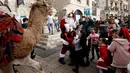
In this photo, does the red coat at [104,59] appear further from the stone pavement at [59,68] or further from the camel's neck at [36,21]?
the camel's neck at [36,21]

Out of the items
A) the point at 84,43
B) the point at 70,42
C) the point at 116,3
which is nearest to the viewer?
the point at 84,43

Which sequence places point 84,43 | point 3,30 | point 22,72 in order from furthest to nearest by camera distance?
point 84,43
point 22,72
point 3,30

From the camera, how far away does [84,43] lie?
5.87 m

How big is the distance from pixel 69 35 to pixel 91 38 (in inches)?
32.3

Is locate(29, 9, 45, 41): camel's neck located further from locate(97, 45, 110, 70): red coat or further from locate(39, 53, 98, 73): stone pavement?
locate(39, 53, 98, 73): stone pavement

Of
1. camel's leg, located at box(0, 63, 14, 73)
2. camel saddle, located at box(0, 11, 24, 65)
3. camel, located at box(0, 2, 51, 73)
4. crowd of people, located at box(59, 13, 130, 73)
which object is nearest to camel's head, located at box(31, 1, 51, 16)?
camel, located at box(0, 2, 51, 73)

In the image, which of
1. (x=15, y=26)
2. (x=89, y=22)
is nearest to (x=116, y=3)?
(x=89, y=22)

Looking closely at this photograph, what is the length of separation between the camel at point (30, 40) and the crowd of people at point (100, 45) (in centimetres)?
193

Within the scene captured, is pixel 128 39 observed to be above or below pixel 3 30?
below

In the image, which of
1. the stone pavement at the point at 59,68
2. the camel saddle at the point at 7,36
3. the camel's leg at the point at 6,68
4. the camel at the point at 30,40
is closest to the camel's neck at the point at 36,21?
the camel at the point at 30,40

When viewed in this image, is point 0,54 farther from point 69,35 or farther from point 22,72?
point 69,35

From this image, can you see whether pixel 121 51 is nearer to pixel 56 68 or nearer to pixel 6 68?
pixel 56 68

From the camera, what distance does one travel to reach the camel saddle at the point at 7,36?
9.74ft

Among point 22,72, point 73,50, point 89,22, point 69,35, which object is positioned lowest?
point 22,72
